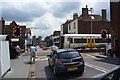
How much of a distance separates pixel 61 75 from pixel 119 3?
15.2 m

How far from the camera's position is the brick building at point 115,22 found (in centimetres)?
2013

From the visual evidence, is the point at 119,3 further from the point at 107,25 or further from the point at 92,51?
the point at 107,25

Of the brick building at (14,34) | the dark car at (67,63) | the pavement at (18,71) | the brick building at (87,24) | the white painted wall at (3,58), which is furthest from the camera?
the brick building at (87,24)

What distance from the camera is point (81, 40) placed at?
29562 millimetres

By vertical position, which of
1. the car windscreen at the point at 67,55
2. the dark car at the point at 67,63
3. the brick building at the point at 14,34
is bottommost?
the dark car at the point at 67,63

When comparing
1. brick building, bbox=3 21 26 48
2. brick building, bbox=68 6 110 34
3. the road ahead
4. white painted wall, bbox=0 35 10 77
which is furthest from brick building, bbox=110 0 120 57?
brick building, bbox=68 6 110 34

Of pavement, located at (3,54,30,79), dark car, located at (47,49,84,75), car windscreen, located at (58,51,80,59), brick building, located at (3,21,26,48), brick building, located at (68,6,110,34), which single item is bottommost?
pavement, located at (3,54,30,79)

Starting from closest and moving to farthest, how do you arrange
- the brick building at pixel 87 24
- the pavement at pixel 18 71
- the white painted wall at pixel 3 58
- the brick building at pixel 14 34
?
1. the white painted wall at pixel 3 58
2. the pavement at pixel 18 71
3. the brick building at pixel 14 34
4. the brick building at pixel 87 24

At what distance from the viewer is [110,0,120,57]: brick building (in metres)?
20.1

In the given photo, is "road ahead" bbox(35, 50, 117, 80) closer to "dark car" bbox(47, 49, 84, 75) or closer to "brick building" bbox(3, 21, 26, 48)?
"dark car" bbox(47, 49, 84, 75)

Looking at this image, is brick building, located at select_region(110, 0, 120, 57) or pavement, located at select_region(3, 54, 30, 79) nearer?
pavement, located at select_region(3, 54, 30, 79)

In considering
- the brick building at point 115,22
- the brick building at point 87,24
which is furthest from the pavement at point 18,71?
the brick building at point 87,24

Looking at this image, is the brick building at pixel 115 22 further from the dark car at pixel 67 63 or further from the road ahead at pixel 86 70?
the dark car at pixel 67 63

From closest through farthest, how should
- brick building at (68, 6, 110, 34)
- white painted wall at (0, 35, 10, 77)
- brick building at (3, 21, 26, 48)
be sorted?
white painted wall at (0, 35, 10, 77) → brick building at (3, 21, 26, 48) → brick building at (68, 6, 110, 34)
